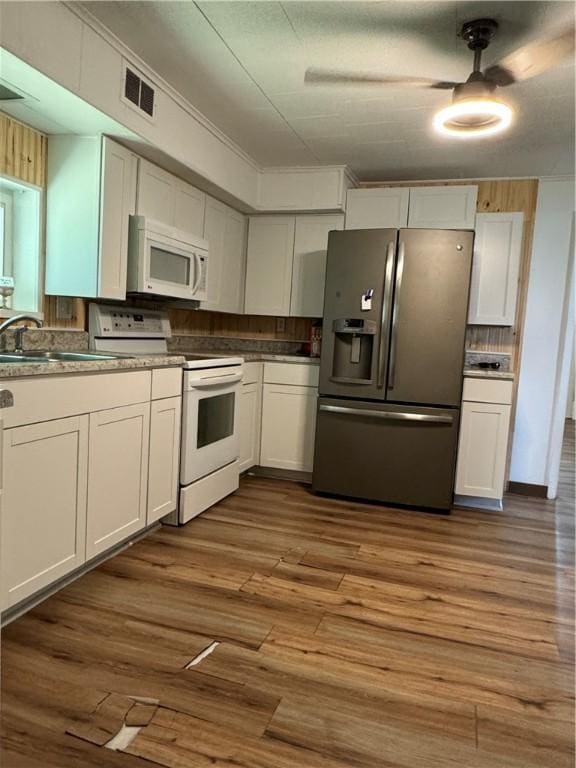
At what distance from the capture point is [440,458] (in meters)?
3.27

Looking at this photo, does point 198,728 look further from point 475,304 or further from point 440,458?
point 475,304

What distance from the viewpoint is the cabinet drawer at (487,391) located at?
Answer: 10.9ft

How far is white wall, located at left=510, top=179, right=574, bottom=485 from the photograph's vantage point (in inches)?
146

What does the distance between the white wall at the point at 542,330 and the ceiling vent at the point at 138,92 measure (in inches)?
111

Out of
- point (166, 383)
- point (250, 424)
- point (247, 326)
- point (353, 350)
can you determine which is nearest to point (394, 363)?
point (353, 350)

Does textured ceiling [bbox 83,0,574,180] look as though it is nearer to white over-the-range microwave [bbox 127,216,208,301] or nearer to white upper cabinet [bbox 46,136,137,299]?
white upper cabinet [bbox 46,136,137,299]

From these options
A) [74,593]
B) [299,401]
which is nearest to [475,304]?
[299,401]

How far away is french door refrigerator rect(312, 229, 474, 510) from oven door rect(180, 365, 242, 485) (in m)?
0.63

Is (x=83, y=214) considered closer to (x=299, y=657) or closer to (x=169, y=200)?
(x=169, y=200)

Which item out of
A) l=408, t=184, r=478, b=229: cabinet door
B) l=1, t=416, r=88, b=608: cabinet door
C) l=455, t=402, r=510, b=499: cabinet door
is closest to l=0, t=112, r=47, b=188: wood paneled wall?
l=1, t=416, r=88, b=608: cabinet door

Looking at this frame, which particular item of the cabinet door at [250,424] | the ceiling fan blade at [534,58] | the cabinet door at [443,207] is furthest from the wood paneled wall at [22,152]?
the cabinet door at [443,207]

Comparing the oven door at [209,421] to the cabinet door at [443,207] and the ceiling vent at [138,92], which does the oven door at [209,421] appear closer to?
the ceiling vent at [138,92]

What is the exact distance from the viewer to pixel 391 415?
331 centimetres

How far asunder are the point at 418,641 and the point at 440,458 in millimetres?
1576
